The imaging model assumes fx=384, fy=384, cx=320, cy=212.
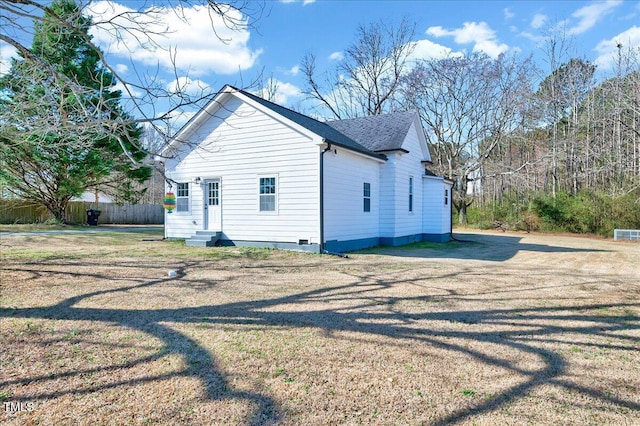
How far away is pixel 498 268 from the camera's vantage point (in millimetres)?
8938

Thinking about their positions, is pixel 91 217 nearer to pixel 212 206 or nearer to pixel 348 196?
pixel 212 206

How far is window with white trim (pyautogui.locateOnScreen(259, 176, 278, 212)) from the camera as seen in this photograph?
1191 centimetres

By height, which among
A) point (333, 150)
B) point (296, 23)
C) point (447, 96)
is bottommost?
Result: point (333, 150)

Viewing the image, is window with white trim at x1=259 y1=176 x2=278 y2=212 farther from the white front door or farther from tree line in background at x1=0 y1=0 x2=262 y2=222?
tree line in background at x1=0 y1=0 x2=262 y2=222

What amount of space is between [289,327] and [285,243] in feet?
24.0

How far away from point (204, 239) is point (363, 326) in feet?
30.5

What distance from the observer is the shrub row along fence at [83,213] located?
22656mm

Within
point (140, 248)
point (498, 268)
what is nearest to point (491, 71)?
point (498, 268)

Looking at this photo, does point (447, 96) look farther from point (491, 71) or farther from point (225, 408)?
point (225, 408)

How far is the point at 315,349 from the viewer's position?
371 centimetres

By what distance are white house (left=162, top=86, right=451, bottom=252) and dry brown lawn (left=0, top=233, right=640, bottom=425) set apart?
431 cm

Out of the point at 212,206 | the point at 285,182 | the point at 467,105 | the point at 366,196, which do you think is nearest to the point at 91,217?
the point at 212,206

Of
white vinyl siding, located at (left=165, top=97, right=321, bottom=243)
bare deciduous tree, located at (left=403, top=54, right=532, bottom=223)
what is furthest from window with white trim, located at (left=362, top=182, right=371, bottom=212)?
bare deciduous tree, located at (left=403, top=54, right=532, bottom=223)

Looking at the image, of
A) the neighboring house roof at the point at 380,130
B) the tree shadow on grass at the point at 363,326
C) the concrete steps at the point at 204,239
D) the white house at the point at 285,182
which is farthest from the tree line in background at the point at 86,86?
the neighboring house roof at the point at 380,130
